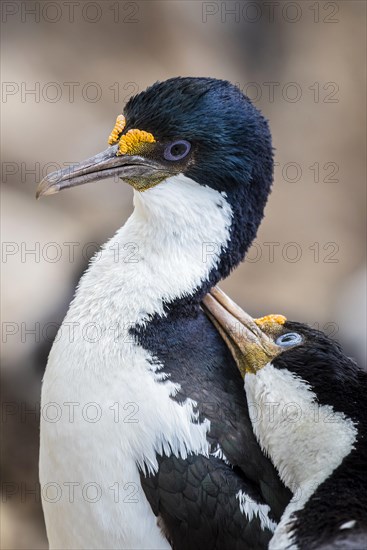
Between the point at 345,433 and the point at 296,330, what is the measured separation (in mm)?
383

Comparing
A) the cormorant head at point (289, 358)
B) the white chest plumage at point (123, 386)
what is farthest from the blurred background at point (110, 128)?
the cormorant head at point (289, 358)

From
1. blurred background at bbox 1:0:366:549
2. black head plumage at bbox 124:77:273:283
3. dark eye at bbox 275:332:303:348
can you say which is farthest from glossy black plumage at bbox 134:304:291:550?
blurred background at bbox 1:0:366:549

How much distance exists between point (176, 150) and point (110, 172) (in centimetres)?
19

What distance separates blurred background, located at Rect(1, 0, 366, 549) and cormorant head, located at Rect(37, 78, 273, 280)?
1.93 meters

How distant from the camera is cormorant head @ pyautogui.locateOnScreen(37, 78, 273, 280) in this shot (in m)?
2.51

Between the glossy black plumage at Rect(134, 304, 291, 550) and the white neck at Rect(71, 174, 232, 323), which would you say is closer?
the glossy black plumage at Rect(134, 304, 291, 550)

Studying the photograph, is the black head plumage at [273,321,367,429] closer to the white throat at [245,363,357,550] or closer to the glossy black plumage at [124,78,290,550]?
the white throat at [245,363,357,550]

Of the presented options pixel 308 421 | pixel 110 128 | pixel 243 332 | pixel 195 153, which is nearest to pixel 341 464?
pixel 308 421

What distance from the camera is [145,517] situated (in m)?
2.52

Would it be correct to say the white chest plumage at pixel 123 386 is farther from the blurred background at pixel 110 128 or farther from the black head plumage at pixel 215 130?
the blurred background at pixel 110 128

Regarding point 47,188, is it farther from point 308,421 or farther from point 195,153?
point 308,421

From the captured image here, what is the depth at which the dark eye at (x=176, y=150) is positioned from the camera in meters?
2.54

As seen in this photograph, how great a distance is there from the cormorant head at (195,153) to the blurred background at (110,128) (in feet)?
6.33

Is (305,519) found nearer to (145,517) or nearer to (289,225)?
(145,517)
